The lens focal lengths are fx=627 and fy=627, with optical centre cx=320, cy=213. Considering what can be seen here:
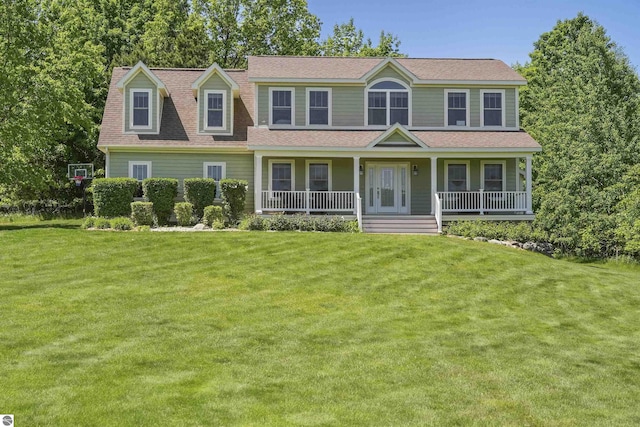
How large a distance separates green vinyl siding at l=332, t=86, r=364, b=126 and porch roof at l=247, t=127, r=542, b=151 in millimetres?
616

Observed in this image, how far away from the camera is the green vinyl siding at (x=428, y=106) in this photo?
2616 centimetres

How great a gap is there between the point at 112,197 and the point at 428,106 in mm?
13163

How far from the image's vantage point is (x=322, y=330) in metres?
9.71

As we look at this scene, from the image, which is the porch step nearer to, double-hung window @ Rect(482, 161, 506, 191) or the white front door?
the white front door

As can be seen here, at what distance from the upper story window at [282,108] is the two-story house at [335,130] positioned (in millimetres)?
41

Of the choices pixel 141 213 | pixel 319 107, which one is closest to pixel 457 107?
pixel 319 107

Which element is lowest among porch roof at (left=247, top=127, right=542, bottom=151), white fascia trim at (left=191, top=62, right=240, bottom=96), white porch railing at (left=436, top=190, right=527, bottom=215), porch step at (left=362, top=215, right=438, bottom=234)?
porch step at (left=362, top=215, right=438, bottom=234)

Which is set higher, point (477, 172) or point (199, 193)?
point (477, 172)

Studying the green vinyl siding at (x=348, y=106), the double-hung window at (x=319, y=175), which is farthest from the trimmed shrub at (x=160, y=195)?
the green vinyl siding at (x=348, y=106)

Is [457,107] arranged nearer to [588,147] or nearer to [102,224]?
[588,147]

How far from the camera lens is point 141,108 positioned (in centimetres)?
2556

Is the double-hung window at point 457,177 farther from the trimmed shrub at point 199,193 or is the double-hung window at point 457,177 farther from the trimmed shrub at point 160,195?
the trimmed shrub at point 160,195

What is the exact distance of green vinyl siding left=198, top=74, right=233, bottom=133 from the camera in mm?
25797

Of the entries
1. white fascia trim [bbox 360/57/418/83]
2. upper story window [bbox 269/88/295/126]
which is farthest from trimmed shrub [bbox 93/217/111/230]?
white fascia trim [bbox 360/57/418/83]
